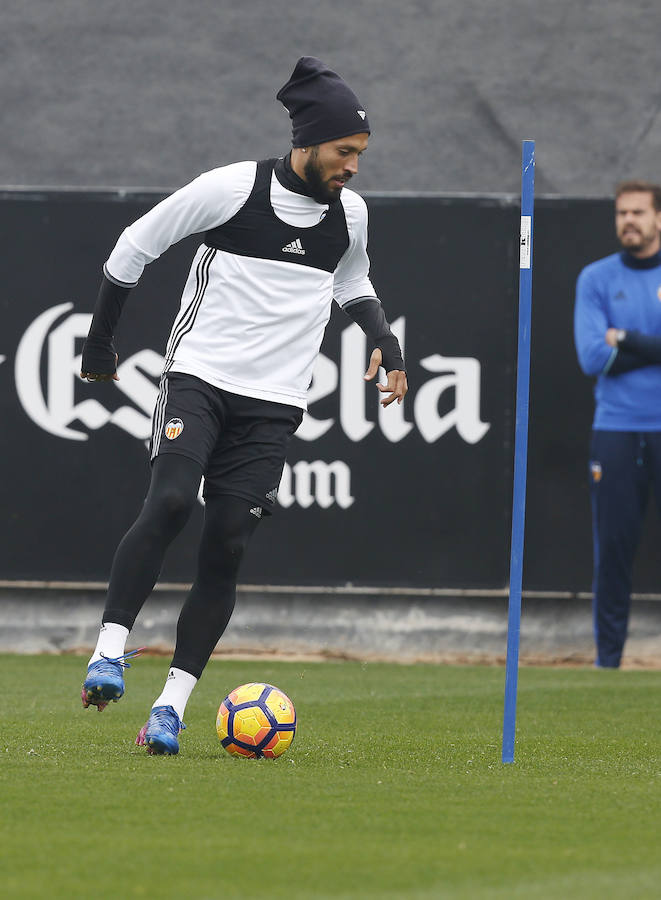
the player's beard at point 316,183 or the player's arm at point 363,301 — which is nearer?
the player's beard at point 316,183

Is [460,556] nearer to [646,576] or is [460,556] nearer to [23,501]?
Result: [646,576]

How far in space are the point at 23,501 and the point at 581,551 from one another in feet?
10.6

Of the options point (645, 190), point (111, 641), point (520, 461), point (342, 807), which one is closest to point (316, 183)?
point (520, 461)

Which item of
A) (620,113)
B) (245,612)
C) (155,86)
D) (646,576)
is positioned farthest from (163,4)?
(646,576)

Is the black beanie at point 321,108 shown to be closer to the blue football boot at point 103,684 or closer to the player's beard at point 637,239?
the blue football boot at point 103,684

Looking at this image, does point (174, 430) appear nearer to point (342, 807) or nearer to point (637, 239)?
point (342, 807)

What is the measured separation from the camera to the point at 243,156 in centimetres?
1112

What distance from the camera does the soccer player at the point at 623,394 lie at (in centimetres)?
914

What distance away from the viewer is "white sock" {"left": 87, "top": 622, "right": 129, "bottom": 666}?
4930 millimetres

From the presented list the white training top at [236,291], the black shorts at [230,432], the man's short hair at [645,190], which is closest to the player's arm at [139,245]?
the white training top at [236,291]

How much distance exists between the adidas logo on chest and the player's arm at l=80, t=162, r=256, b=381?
0.24m

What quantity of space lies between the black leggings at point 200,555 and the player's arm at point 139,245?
416 mm

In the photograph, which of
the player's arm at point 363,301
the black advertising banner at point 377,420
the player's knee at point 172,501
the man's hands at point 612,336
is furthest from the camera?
the black advertising banner at point 377,420

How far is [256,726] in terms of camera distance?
5.32 meters
